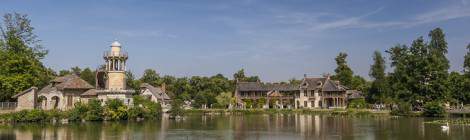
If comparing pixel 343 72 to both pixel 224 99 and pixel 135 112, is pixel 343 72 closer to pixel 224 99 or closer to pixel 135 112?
pixel 224 99

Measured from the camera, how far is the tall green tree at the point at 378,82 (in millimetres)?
89100

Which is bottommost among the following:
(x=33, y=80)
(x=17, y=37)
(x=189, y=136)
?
(x=189, y=136)

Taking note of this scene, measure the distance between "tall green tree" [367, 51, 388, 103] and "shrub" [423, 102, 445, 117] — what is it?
66.1ft

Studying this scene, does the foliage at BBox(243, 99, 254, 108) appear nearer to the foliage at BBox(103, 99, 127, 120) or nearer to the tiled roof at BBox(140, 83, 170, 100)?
the tiled roof at BBox(140, 83, 170, 100)

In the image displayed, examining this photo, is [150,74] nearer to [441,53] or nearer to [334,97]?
[334,97]

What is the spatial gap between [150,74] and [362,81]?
47134 mm

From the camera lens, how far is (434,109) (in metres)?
64.1

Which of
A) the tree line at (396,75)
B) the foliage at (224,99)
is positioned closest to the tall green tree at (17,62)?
the tree line at (396,75)

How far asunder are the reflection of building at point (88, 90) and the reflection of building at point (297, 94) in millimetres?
36180

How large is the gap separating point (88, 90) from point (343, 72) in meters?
60.2

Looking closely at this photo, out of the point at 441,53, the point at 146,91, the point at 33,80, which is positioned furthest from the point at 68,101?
the point at 441,53

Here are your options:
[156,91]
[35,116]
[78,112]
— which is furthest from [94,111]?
[156,91]

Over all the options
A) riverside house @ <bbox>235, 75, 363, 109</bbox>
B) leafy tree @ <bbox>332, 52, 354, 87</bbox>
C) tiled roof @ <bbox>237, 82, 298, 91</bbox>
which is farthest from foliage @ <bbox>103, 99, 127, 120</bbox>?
leafy tree @ <bbox>332, 52, 354, 87</bbox>

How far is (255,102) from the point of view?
97938mm
